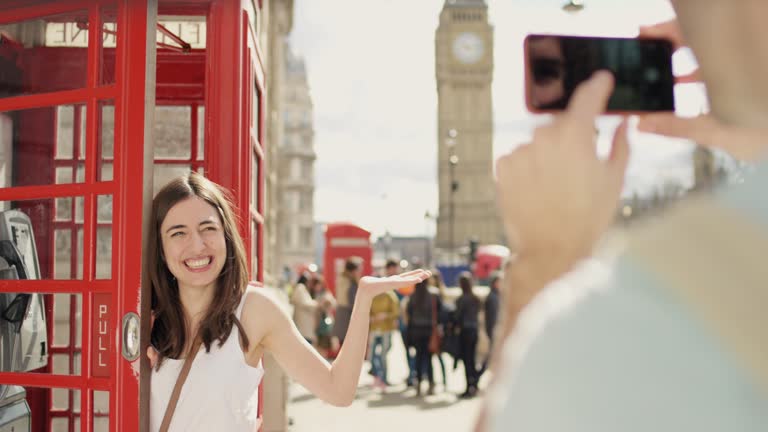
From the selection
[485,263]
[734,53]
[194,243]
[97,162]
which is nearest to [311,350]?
[194,243]

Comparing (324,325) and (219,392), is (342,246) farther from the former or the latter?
(219,392)

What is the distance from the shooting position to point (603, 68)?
0.81m

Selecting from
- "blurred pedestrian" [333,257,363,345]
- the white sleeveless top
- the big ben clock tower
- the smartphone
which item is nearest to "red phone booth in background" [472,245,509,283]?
"blurred pedestrian" [333,257,363,345]

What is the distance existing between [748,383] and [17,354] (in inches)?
120

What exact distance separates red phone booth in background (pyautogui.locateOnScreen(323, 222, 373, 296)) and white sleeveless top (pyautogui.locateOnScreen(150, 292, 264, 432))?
48.9 feet

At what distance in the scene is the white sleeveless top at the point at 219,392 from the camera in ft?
6.73

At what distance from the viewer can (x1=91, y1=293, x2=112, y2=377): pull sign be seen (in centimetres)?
236

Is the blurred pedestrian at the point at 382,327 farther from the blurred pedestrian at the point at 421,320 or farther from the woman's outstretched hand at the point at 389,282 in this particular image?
the woman's outstretched hand at the point at 389,282

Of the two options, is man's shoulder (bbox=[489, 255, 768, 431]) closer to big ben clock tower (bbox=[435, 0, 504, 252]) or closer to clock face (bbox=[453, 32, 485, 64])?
big ben clock tower (bbox=[435, 0, 504, 252])

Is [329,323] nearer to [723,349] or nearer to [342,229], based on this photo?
[342,229]

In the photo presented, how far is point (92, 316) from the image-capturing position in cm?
238

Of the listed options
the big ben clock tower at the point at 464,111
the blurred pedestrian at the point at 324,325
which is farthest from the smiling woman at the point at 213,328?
the big ben clock tower at the point at 464,111

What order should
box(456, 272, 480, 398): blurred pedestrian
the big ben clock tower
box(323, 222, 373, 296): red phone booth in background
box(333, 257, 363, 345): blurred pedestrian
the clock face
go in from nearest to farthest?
box(333, 257, 363, 345): blurred pedestrian, box(456, 272, 480, 398): blurred pedestrian, box(323, 222, 373, 296): red phone booth in background, the big ben clock tower, the clock face

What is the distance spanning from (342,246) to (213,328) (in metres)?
15.2
